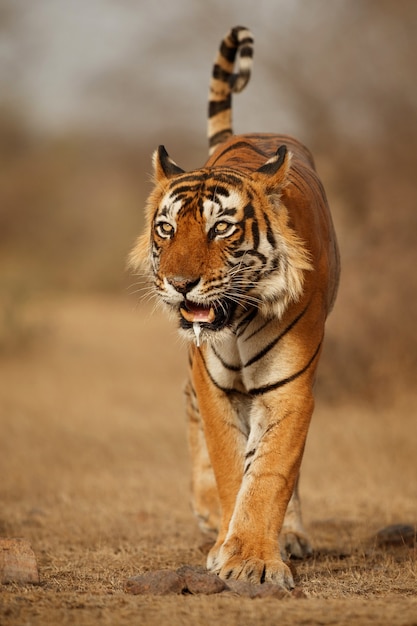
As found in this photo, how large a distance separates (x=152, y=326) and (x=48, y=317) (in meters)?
1.82

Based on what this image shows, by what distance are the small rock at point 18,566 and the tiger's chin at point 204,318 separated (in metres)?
1.02

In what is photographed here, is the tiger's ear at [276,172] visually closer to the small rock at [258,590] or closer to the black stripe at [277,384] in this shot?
the black stripe at [277,384]

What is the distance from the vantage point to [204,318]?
436 centimetres

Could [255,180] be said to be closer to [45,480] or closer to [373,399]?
[45,480]

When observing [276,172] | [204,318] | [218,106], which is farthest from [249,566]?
[218,106]

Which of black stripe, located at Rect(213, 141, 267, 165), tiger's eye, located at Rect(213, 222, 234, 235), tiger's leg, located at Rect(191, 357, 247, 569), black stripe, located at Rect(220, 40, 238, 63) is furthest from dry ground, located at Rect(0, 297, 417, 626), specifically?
black stripe, located at Rect(220, 40, 238, 63)

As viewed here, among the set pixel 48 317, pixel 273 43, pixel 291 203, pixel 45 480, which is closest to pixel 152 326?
pixel 48 317

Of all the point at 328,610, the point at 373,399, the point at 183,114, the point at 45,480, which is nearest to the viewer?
the point at 328,610

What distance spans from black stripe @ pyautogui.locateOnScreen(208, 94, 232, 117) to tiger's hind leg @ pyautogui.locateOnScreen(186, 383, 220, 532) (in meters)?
1.64

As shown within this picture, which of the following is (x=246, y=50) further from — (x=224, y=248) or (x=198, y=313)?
(x=198, y=313)

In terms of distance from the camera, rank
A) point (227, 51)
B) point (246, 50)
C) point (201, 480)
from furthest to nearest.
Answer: point (227, 51) → point (246, 50) → point (201, 480)

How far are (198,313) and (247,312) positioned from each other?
0.27 meters

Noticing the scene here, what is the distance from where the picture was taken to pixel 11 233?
33.9m

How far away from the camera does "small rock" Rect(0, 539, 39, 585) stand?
13.4ft
